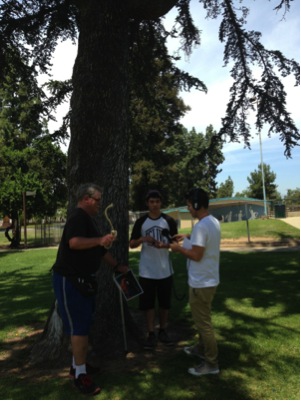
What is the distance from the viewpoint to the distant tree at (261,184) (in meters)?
55.3

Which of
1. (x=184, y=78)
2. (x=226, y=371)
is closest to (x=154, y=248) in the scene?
(x=226, y=371)

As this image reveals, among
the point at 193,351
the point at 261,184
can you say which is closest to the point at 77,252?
the point at 193,351

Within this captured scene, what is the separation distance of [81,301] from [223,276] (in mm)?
6475

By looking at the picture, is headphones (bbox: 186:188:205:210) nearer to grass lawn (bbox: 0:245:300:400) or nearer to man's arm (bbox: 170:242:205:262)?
man's arm (bbox: 170:242:205:262)

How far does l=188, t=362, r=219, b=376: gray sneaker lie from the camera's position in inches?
153

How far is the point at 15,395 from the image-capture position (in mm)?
3617

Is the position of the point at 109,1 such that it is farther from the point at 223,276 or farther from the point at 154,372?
the point at 223,276

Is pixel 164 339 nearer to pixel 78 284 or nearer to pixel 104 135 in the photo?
pixel 78 284

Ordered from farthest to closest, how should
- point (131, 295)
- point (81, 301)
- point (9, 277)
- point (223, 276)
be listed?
point (9, 277), point (223, 276), point (131, 295), point (81, 301)

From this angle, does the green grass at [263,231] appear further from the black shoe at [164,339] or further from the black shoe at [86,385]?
the black shoe at [86,385]

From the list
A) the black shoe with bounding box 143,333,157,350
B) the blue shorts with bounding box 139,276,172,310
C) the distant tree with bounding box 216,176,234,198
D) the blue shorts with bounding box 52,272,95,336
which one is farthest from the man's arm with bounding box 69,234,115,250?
the distant tree with bounding box 216,176,234,198

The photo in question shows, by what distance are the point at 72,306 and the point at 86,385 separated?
703 mm

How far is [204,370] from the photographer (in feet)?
12.8

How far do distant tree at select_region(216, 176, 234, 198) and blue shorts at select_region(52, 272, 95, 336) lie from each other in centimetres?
6839
